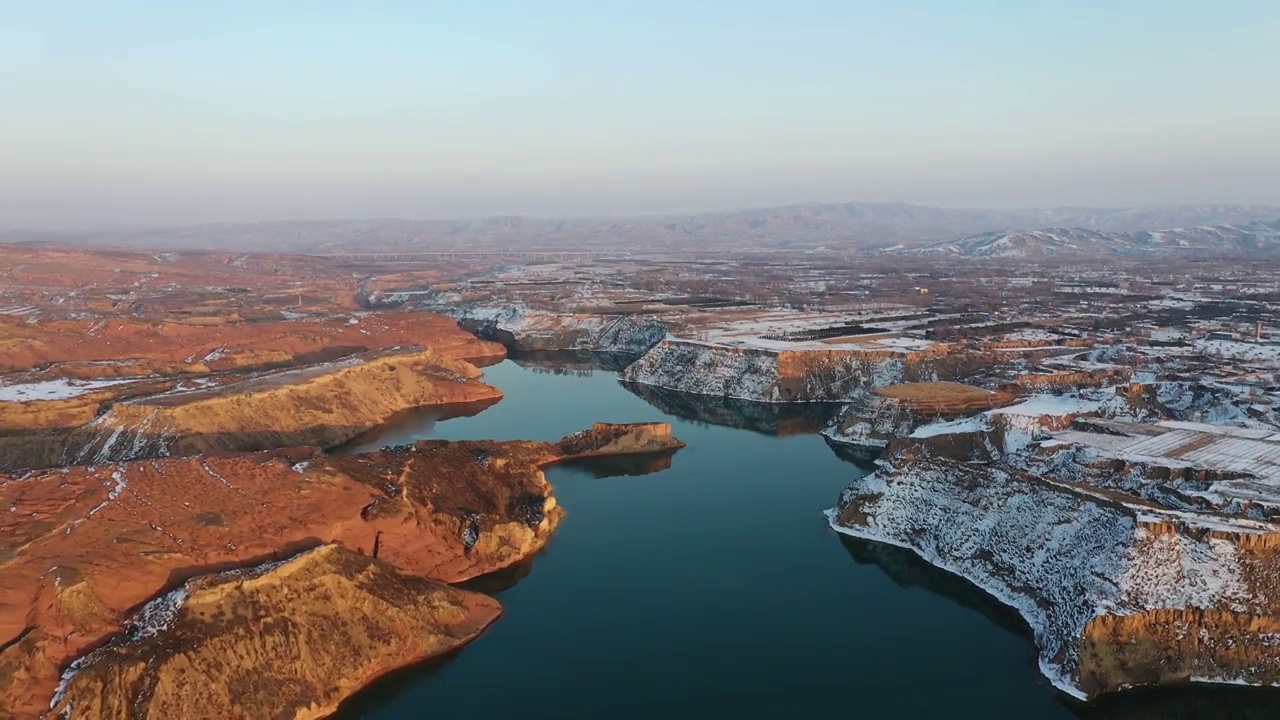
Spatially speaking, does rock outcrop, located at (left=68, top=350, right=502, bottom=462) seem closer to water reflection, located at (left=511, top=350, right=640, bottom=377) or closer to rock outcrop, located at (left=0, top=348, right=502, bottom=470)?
rock outcrop, located at (left=0, top=348, right=502, bottom=470)

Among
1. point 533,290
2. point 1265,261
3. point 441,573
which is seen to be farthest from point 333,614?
point 1265,261

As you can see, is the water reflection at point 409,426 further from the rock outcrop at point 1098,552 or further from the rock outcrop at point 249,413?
the rock outcrop at point 1098,552

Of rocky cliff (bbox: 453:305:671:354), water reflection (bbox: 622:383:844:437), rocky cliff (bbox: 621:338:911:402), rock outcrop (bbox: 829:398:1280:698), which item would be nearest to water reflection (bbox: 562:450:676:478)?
water reflection (bbox: 622:383:844:437)

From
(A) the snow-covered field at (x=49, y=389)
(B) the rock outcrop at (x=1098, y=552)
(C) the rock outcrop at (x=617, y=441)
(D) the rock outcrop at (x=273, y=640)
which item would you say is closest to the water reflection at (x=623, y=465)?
(C) the rock outcrop at (x=617, y=441)

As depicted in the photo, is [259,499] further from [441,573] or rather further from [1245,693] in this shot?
[1245,693]

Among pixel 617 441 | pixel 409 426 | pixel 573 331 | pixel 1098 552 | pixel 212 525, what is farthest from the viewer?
pixel 573 331

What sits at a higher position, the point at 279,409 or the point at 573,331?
the point at 279,409

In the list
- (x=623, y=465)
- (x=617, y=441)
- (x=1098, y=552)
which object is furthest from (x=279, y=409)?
(x=1098, y=552)

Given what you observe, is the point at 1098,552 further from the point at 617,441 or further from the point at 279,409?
the point at 279,409
